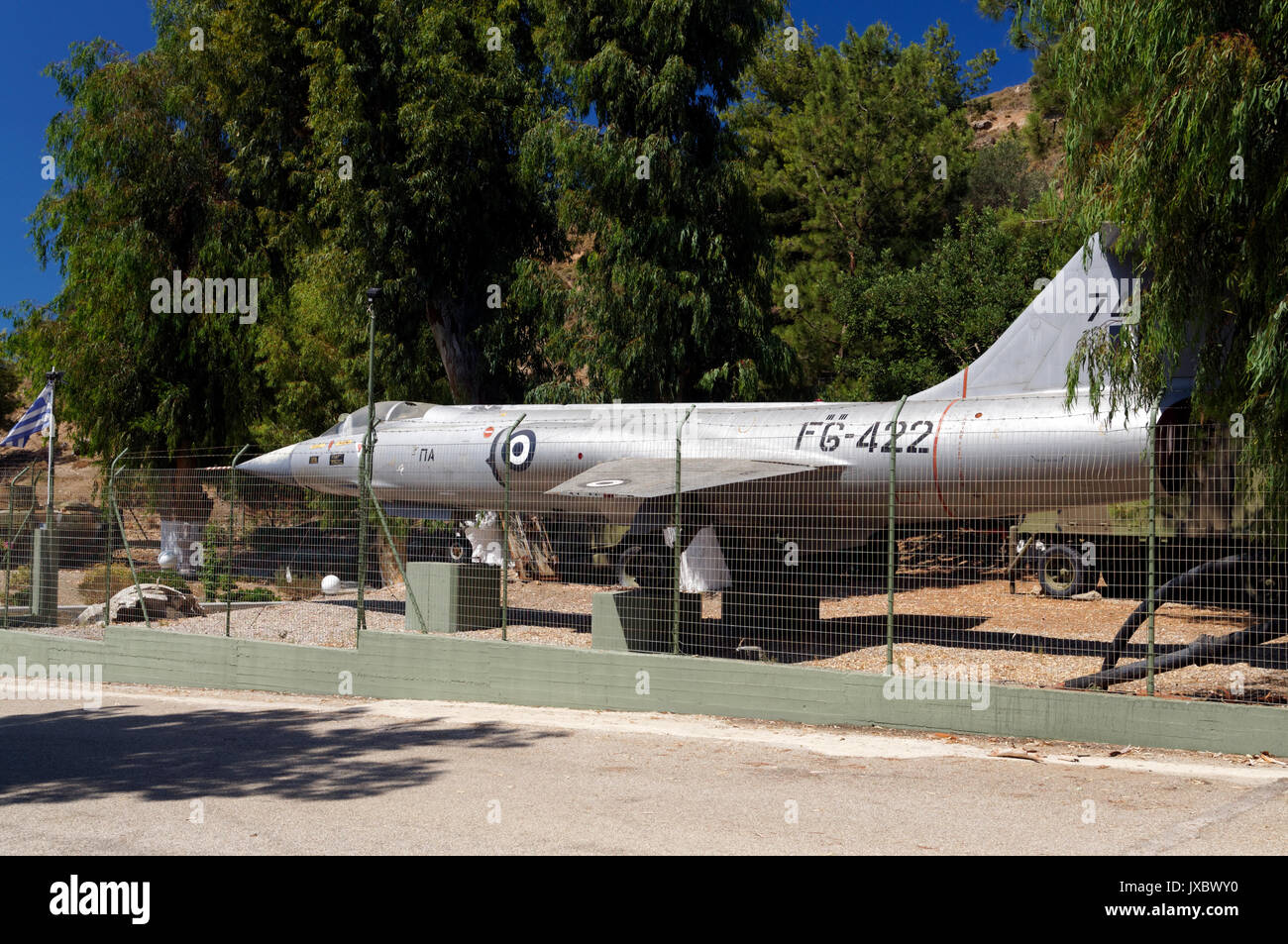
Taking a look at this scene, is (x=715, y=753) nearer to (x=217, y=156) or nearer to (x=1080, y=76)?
(x=1080, y=76)

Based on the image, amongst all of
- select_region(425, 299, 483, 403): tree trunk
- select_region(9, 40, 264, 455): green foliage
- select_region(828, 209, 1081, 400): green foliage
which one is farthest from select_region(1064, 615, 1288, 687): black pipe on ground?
select_region(9, 40, 264, 455): green foliage

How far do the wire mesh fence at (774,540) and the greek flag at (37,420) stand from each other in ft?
14.3

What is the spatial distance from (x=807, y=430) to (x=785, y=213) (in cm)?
2061

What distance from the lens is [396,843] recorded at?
6629 mm

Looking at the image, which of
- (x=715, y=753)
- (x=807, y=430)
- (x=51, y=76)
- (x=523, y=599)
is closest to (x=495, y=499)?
(x=523, y=599)

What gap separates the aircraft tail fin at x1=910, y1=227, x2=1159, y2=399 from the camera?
13.1 metres

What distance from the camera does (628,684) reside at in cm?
1227

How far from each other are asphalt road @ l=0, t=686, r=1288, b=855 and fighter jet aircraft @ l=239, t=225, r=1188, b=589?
9.97 ft

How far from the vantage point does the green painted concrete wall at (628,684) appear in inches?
380

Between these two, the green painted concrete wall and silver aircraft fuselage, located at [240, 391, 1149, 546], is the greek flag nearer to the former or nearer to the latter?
silver aircraft fuselage, located at [240, 391, 1149, 546]

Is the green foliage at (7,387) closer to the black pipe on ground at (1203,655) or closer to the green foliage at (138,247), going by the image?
the green foliage at (138,247)

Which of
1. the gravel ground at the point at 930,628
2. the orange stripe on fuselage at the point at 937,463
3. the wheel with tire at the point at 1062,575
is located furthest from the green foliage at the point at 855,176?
the orange stripe on fuselage at the point at 937,463

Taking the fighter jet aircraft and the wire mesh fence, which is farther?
the fighter jet aircraft

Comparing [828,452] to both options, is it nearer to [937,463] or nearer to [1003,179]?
[937,463]
